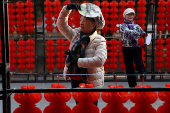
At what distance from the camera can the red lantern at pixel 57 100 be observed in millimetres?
2594

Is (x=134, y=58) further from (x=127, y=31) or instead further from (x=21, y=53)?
(x=21, y=53)

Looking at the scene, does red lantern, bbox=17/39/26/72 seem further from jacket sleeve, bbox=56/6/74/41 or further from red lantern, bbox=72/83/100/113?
red lantern, bbox=72/83/100/113

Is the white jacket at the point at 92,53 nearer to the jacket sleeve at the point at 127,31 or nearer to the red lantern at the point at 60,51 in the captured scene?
the jacket sleeve at the point at 127,31

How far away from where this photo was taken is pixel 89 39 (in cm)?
319

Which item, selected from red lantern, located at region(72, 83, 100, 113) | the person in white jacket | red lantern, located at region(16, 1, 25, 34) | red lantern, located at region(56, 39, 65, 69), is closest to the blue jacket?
red lantern, located at region(56, 39, 65, 69)

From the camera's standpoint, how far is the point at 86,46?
322 centimetres

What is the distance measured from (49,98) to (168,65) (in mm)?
5600

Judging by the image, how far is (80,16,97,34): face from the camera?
3230 millimetres

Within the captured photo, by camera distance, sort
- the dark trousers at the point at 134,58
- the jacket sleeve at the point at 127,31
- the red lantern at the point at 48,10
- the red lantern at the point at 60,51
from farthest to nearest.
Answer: the red lantern at the point at 60,51 → the red lantern at the point at 48,10 → the dark trousers at the point at 134,58 → the jacket sleeve at the point at 127,31

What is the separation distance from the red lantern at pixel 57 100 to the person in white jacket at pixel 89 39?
44 cm

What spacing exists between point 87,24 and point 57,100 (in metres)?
1.04

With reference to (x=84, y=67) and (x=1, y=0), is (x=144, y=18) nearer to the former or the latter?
(x=84, y=67)

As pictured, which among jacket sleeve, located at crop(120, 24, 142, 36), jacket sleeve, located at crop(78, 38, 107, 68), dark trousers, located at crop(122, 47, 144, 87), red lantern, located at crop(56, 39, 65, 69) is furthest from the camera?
red lantern, located at crop(56, 39, 65, 69)

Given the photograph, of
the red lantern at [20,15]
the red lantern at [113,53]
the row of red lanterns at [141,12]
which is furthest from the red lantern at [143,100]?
the red lantern at [20,15]
